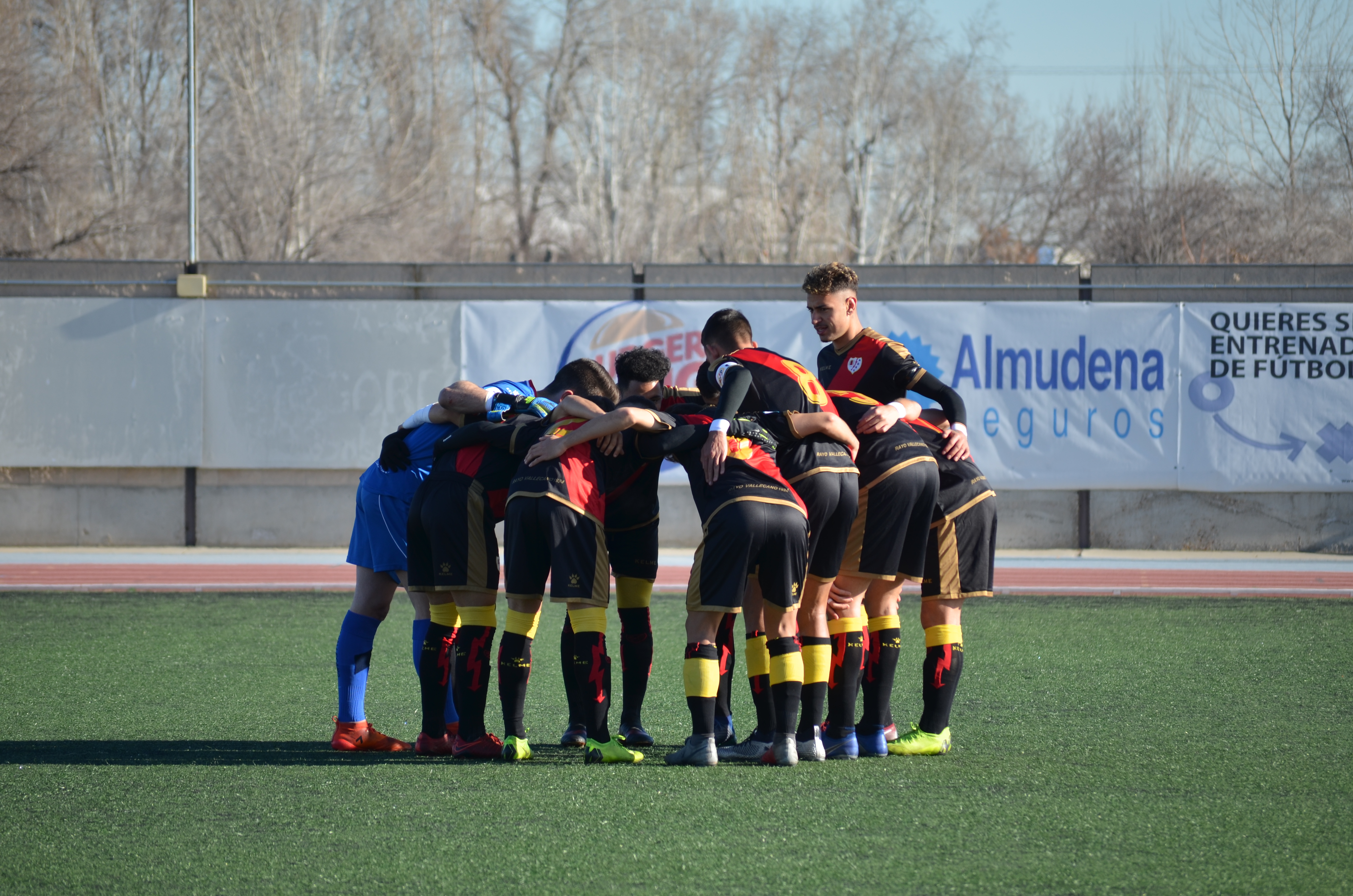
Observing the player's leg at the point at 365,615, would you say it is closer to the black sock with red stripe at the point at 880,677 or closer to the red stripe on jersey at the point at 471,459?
the red stripe on jersey at the point at 471,459

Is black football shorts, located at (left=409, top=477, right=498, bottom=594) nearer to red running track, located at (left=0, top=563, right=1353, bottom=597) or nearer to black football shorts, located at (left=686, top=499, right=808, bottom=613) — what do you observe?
black football shorts, located at (left=686, top=499, right=808, bottom=613)

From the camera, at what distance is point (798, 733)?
5109 millimetres

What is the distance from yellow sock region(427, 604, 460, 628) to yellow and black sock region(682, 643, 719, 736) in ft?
3.58

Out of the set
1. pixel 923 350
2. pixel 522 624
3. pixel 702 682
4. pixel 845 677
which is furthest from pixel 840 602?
pixel 923 350

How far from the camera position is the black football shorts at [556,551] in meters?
4.95

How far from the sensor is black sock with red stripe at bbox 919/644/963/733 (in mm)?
5164

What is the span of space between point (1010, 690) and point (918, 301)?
7.79m

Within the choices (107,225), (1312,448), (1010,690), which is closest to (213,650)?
(1010,690)

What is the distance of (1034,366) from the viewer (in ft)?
44.2

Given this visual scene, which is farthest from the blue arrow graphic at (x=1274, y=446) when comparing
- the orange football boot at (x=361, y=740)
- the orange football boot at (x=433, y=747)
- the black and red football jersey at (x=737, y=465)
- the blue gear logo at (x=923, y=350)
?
the orange football boot at (x=361, y=740)

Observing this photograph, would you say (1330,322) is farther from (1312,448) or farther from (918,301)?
(918,301)

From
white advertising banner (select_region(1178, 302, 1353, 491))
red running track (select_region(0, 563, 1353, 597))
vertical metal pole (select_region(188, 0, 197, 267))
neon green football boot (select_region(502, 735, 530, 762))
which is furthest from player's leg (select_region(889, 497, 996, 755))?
vertical metal pole (select_region(188, 0, 197, 267))

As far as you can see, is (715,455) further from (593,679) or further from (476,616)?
(476,616)

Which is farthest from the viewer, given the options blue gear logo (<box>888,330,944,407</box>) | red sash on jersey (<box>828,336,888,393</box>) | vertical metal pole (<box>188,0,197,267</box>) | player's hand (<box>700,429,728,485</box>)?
vertical metal pole (<box>188,0,197,267</box>)
